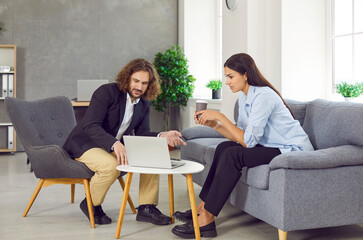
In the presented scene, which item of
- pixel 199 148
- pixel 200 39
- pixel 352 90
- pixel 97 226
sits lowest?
pixel 97 226

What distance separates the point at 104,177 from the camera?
3.29 meters

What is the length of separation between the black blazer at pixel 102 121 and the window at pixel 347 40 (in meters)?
2.04

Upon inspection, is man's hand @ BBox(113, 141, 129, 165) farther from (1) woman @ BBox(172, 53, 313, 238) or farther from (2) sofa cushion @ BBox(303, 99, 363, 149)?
(2) sofa cushion @ BBox(303, 99, 363, 149)

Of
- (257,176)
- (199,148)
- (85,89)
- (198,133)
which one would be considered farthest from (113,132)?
(85,89)

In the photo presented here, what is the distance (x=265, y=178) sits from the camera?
114 inches

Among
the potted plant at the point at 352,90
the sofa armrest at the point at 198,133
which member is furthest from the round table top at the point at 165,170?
the potted plant at the point at 352,90

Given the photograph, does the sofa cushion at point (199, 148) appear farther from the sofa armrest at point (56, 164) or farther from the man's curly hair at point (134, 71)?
the sofa armrest at point (56, 164)

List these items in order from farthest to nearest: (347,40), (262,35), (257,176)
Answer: (262,35)
(347,40)
(257,176)

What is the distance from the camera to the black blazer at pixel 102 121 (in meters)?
3.29

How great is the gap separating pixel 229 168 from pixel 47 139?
1.64 m

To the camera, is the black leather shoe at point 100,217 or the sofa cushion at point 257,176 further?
the black leather shoe at point 100,217

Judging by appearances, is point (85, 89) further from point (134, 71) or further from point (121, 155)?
point (121, 155)

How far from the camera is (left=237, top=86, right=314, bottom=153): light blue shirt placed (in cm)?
305

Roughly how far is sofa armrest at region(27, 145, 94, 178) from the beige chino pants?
0.06m
